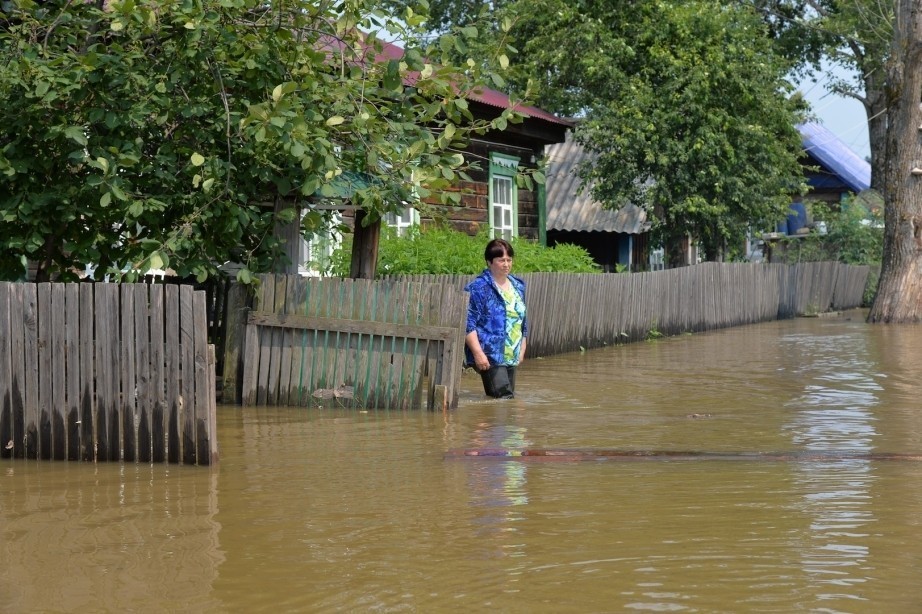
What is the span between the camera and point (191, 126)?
10242 mm

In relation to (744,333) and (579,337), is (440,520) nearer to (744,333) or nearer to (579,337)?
(579,337)

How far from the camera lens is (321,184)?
9.37 m

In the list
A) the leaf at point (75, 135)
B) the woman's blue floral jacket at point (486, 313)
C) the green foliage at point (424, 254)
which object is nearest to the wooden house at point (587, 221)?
the green foliage at point (424, 254)

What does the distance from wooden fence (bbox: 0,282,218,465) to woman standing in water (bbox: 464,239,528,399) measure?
3.55 m

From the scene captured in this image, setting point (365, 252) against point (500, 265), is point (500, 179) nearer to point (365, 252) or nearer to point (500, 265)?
point (365, 252)

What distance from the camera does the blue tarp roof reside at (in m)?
41.9

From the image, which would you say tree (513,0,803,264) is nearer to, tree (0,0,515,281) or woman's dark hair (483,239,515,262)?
woman's dark hair (483,239,515,262)

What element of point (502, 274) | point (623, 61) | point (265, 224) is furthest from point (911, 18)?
point (265, 224)

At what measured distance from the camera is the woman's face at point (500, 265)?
35.3ft

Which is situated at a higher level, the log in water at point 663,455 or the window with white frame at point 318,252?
the window with white frame at point 318,252

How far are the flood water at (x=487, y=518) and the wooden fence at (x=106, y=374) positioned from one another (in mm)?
197

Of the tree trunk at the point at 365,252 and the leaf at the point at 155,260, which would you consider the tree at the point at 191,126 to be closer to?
the leaf at the point at 155,260

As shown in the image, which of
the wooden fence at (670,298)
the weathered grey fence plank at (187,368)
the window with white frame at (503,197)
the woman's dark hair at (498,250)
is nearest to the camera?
the weathered grey fence plank at (187,368)

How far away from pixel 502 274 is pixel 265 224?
2.03 meters
